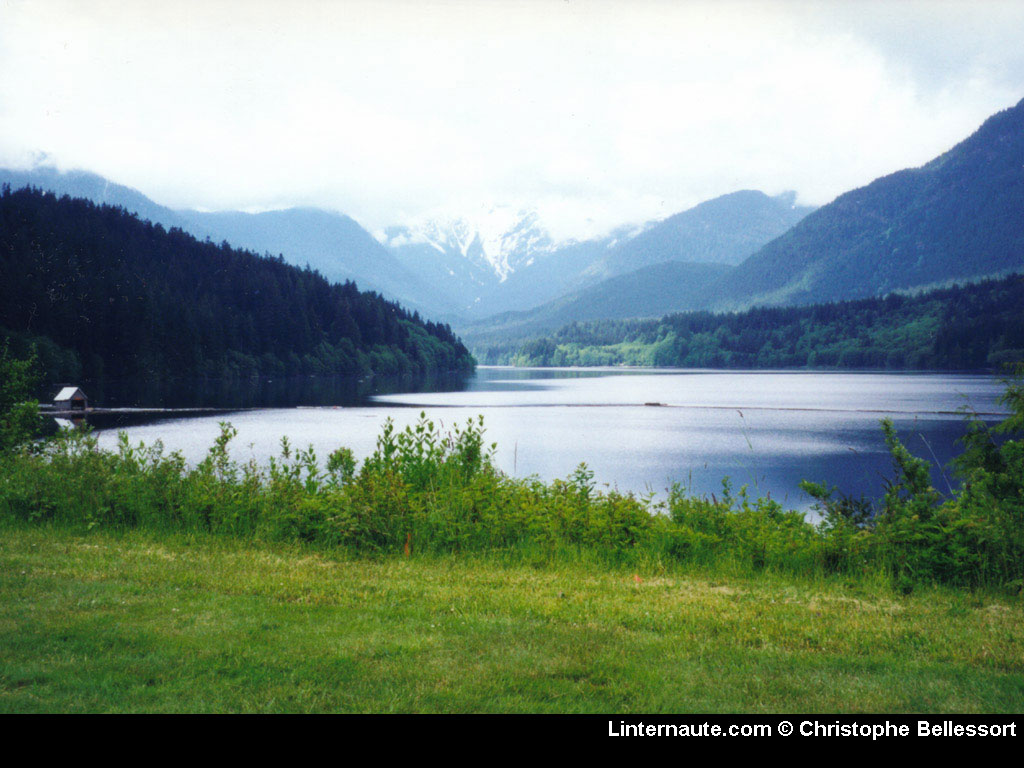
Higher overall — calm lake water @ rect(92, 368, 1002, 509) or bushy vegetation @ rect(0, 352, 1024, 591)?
bushy vegetation @ rect(0, 352, 1024, 591)

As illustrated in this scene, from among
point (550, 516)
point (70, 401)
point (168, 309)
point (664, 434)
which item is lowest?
point (664, 434)

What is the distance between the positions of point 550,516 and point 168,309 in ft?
371

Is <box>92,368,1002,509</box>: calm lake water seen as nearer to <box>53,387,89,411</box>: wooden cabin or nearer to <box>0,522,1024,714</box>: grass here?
<box>0,522,1024,714</box>: grass

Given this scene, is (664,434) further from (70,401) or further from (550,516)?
(70,401)

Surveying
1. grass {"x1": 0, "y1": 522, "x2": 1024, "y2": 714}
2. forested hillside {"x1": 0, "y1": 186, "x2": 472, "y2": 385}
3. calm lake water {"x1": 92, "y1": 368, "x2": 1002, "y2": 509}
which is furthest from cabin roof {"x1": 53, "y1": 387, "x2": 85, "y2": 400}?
A: grass {"x1": 0, "y1": 522, "x2": 1024, "y2": 714}

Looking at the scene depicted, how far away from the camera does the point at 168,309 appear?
109562mm

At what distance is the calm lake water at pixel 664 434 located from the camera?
3095 centimetres

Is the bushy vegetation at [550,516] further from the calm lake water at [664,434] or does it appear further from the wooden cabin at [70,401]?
the wooden cabin at [70,401]

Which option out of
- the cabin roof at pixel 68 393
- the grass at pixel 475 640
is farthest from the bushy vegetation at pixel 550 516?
the cabin roof at pixel 68 393

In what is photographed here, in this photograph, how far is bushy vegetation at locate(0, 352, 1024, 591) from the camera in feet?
31.8

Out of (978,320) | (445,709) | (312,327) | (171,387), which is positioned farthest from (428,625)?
(978,320)

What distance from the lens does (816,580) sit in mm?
9664

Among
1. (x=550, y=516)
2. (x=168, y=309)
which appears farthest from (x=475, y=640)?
(x=168, y=309)

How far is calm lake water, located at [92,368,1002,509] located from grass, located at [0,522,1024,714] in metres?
7.06
